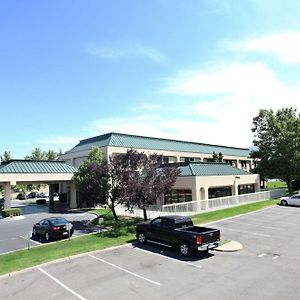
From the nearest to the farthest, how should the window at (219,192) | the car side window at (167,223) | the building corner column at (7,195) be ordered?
the car side window at (167,223)
the building corner column at (7,195)
the window at (219,192)

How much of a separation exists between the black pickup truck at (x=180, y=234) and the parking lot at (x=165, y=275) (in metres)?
0.50

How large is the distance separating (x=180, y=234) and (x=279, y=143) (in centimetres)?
3707

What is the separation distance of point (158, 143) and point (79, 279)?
39.4 metres

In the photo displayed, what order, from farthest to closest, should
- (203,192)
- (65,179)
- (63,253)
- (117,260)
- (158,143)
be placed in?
(158,143) → (65,179) → (203,192) → (63,253) → (117,260)

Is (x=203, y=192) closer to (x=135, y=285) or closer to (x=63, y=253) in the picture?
(x=63, y=253)

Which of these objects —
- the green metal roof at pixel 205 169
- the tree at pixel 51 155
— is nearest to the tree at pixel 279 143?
the green metal roof at pixel 205 169

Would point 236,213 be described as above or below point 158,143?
below

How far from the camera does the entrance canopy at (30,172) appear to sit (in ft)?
113

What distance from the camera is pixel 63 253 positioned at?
16.5 meters

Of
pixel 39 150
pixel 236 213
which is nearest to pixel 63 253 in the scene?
pixel 236 213

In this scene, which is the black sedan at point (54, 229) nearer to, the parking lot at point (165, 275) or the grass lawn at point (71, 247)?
the grass lawn at point (71, 247)

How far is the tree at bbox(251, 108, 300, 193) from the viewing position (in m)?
47.5

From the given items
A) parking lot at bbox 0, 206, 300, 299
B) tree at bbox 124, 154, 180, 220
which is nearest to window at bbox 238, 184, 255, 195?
tree at bbox 124, 154, 180, 220

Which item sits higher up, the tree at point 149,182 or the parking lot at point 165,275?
the tree at point 149,182
